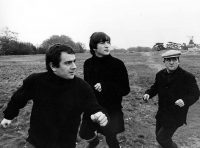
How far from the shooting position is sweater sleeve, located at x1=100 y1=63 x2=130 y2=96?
453cm

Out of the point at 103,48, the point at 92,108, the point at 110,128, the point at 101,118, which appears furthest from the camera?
the point at 110,128

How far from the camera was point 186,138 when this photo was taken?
6.54 metres

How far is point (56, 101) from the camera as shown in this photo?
3.34 meters

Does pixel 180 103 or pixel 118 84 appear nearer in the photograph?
pixel 180 103

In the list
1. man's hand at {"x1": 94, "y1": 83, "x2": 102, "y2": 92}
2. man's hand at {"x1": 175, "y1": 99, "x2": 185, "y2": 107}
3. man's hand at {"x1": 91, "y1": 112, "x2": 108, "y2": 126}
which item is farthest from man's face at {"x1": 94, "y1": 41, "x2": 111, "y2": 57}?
man's hand at {"x1": 91, "y1": 112, "x2": 108, "y2": 126}

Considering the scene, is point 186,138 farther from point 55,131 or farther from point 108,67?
point 55,131

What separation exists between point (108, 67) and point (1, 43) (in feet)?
173

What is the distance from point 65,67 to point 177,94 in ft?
6.33

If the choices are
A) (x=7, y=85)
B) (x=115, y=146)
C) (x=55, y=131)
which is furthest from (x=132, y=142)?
(x=7, y=85)

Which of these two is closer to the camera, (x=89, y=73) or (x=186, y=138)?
(x=89, y=73)

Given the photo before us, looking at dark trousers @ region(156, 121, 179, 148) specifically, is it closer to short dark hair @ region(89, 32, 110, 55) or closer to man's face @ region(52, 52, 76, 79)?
short dark hair @ region(89, 32, 110, 55)

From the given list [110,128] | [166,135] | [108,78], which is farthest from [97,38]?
[166,135]

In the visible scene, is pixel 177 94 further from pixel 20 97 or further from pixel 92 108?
pixel 20 97

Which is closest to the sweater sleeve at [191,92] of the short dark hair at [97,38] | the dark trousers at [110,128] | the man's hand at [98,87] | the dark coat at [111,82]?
the dark coat at [111,82]
